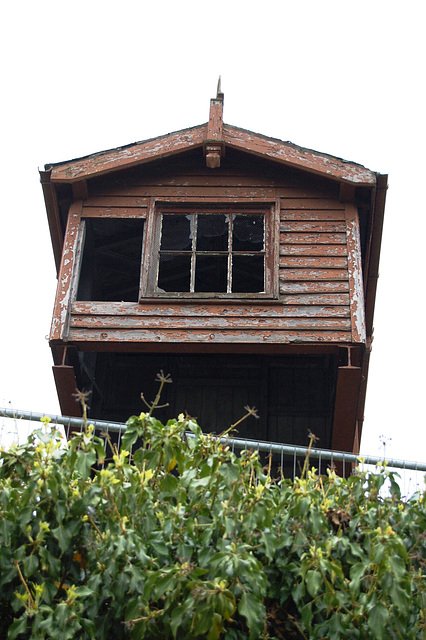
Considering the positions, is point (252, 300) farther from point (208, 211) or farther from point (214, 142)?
point (214, 142)

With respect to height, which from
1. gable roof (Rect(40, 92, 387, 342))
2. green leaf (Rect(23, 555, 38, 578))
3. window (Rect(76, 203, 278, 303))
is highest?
gable roof (Rect(40, 92, 387, 342))

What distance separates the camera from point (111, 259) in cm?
1106

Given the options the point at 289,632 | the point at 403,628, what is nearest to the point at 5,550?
the point at 289,632

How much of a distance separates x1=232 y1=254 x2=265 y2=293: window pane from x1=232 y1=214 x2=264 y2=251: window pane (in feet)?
4.36

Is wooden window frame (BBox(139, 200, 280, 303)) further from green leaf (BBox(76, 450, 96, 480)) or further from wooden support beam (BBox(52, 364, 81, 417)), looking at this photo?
green leaf (BBox(76, 450, 96, 480))

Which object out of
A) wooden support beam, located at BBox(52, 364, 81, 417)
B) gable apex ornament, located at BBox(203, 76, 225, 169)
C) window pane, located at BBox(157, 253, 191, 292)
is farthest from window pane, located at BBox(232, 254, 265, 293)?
wooden support beam, located at BBox(52, 364, 81, 417)

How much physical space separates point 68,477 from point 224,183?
5.75 metres

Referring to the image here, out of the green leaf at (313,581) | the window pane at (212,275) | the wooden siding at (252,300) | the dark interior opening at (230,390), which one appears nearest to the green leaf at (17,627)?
the green leaf at (313,581)

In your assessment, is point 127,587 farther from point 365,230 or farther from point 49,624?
point 365,230

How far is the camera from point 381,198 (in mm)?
9859

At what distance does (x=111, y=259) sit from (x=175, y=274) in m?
1.08

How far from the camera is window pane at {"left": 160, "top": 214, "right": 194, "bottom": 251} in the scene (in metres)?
9.91

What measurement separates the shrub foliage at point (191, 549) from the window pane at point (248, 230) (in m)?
4.89

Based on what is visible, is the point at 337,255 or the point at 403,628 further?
the point at 337,255
